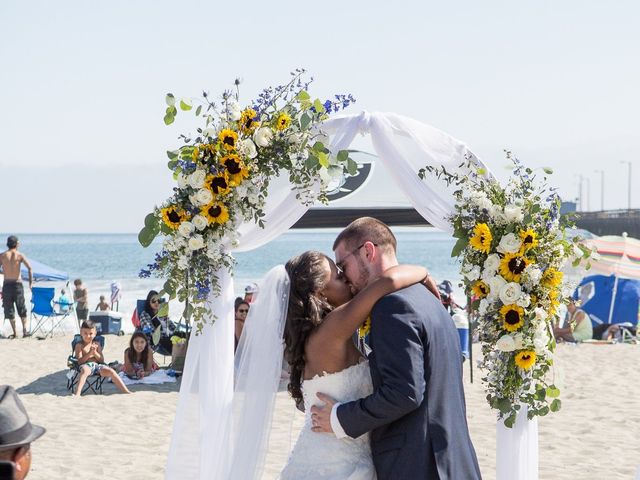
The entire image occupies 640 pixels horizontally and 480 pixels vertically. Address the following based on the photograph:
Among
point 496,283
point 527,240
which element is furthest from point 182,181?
point 527,240

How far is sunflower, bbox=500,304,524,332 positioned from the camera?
17.9 ft

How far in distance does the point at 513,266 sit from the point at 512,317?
1.01 feet

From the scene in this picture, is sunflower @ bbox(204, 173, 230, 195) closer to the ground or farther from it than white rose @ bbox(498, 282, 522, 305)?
farther from it

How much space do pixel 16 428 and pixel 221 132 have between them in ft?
11.0

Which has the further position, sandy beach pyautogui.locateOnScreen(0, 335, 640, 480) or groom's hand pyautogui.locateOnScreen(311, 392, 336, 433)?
sandy beach pyautogui.locateOnScreen(0, 335, 640, 480)

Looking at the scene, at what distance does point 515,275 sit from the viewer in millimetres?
5453

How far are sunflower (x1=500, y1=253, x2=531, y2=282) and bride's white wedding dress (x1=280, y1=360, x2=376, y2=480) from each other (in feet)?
5.16

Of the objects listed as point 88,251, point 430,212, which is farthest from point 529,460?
point 88,251

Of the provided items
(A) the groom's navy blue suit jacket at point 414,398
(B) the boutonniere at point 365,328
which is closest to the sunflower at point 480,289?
(B) the boutonniere at point 365,328

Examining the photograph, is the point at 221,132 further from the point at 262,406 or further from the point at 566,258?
the point at 566,258

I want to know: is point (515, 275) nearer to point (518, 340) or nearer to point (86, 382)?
Result: point (518, 340)

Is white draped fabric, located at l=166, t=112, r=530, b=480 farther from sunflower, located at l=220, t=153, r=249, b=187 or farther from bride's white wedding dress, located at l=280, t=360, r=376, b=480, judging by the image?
Result: bride's white wedding dress, located at l=280, t=360, r=376, b=480

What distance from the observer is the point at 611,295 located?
720 inches

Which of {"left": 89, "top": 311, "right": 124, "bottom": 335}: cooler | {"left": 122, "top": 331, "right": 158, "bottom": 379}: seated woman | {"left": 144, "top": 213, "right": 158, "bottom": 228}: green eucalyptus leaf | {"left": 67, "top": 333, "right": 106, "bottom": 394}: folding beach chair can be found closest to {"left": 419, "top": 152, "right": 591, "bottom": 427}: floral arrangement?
Answer: {"left": 144, "top": 213, "right": 158, "bottom": 228}: green eucalyptus leaf
